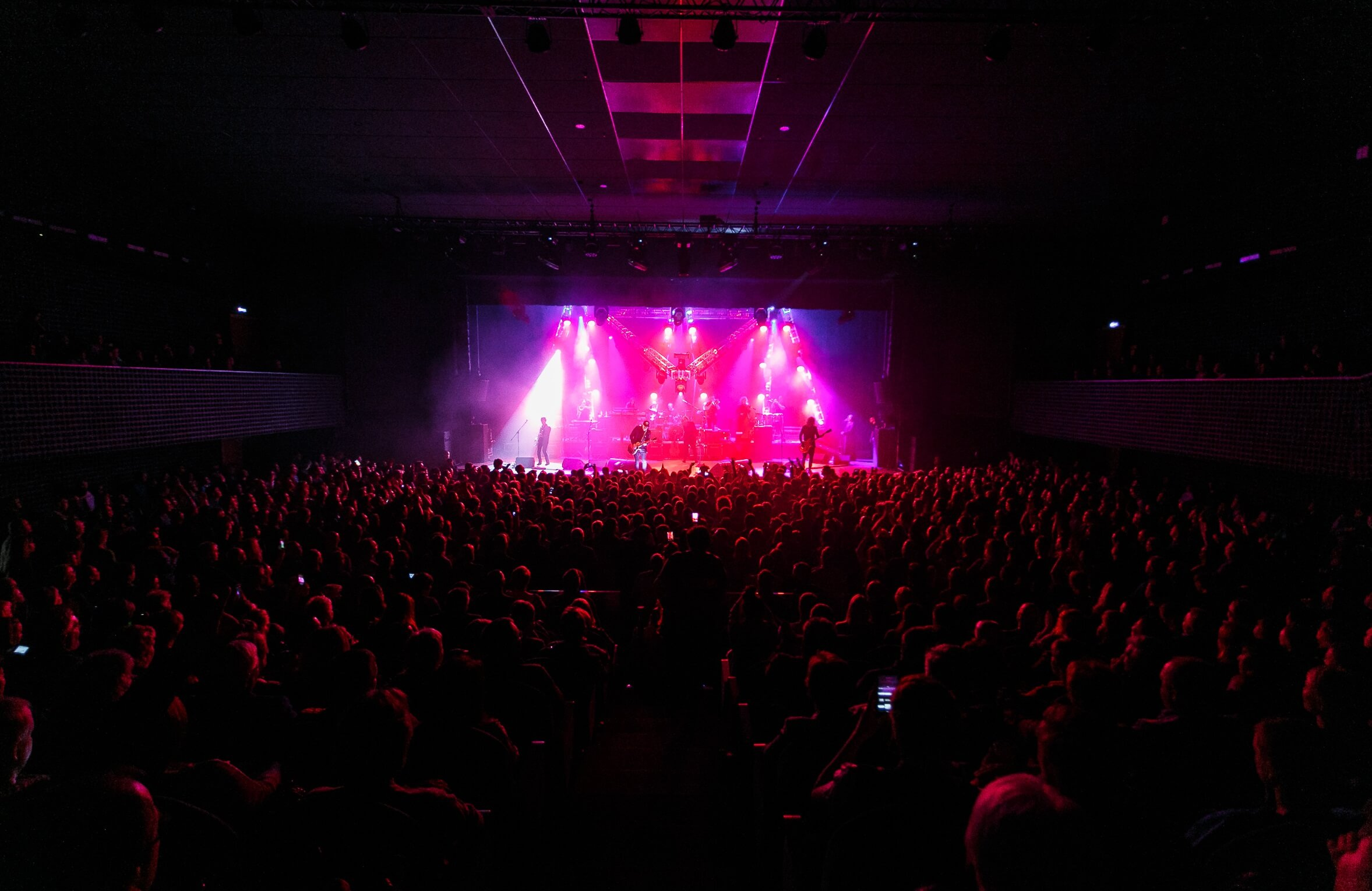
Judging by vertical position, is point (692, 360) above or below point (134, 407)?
above

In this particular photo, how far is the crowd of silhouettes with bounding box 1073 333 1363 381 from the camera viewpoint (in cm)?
792

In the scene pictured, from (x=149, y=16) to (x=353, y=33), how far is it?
141 centimetres

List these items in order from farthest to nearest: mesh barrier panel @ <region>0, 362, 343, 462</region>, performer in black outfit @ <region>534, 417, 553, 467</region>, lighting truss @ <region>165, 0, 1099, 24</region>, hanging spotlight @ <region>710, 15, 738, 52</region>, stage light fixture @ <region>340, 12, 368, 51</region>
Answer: performer in black outfit @ <region>534, 417, 553, 467</region> < mesh barrier panel @ <region>0, 362, 343, 462</region> < stage light fixture @ <region>340, 12, 368, 51</region> < hanging spotlight @ <region>710, 15, 738, 52</region> < lighting truss @ <region>165, 0, 1099, 24</region>

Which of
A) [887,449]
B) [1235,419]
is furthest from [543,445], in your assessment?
[1235,419]

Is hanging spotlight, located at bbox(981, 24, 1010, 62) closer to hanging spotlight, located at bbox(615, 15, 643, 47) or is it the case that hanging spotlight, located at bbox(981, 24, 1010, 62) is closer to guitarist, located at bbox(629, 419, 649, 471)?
hanging spotlight, located at bbox(615, 15, 643, 47)

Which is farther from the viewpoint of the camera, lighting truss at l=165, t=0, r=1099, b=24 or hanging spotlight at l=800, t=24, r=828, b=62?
hanging spotlight at l=800, t=24, r=828, b=62

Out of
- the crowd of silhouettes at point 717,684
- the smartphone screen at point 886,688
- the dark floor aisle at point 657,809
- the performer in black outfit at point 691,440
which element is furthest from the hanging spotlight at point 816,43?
the performer in black outfit at point 691,440

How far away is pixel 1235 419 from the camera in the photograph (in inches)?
336

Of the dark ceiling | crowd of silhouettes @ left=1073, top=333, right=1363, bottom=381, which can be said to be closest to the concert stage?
crowd of silhouettes @ left=1073, top=333, right=1363, bottom=381

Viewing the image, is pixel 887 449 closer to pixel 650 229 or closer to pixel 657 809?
pixel 650 229

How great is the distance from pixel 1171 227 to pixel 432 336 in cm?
1521

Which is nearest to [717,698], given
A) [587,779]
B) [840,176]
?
[587,779]

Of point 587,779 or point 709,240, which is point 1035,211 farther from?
point 587,779

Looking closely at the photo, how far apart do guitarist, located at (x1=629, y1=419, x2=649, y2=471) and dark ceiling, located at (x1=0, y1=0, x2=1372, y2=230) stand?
7.88 metres
